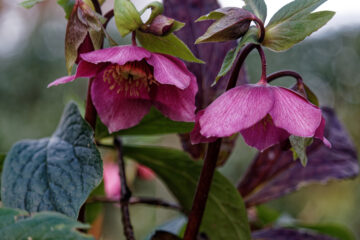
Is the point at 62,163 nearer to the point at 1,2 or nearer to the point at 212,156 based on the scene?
the point at 212,156

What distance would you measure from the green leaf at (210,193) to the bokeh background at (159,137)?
0.23 metres

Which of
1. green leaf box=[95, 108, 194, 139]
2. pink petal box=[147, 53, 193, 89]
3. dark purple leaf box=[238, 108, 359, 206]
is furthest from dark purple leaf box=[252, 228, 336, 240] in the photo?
pink petal box=[147, 53, 193, 89]

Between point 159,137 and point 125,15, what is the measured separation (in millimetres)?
466

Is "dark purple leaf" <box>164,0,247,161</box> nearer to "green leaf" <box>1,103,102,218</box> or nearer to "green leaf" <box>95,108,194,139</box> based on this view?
"green leaf" <box>95,108,194,139</box>

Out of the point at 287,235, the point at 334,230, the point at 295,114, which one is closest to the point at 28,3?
the point at 295,114

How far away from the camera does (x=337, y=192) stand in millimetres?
1795

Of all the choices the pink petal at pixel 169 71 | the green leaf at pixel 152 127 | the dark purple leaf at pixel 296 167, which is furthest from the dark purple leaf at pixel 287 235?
the pink petal at pixel 169 71

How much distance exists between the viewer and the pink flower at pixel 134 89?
1.12ft

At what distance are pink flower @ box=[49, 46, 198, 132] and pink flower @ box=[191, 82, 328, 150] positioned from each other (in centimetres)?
4

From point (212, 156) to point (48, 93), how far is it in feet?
9.82

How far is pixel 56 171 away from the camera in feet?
1.10

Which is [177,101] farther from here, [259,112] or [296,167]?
[296,167]

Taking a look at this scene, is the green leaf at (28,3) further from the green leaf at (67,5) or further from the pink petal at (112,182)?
the pink petal at (112,182)

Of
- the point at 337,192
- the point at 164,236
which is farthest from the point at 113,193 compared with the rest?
the point at 337,192
